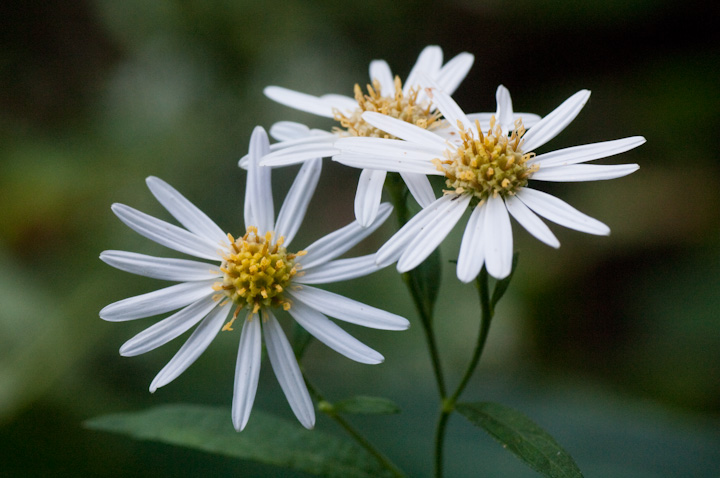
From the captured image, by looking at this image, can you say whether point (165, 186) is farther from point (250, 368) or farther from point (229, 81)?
point (229, 81)

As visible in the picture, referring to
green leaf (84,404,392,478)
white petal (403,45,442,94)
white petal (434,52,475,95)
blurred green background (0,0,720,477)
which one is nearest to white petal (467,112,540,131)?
white petal (434,52,475,95)

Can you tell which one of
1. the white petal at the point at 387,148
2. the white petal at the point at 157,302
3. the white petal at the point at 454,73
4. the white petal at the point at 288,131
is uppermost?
the white petal at the point at 454,73

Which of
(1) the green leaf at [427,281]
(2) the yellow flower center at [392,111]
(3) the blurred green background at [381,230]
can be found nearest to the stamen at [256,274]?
(1) the green leaf at [427,281]

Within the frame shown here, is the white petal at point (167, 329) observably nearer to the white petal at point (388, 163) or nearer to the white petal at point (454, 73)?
the white petal at point (388, 163)

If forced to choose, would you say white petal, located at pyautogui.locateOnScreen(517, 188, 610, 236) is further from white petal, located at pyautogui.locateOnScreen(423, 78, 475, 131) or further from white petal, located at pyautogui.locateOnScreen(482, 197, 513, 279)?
white petal, located at pyautogui.locateOnScreen(423, 78, 475, 131)

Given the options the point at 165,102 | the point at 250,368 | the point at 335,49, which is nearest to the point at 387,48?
the point at 335,49

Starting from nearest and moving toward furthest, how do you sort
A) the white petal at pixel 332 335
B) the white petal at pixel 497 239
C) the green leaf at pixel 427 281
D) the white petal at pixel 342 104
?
the white petal at pixel 497 239 < the white petal at pixel 332 335 < the green leaf at pixel 427 281 < the white petal at pixel 342 104
